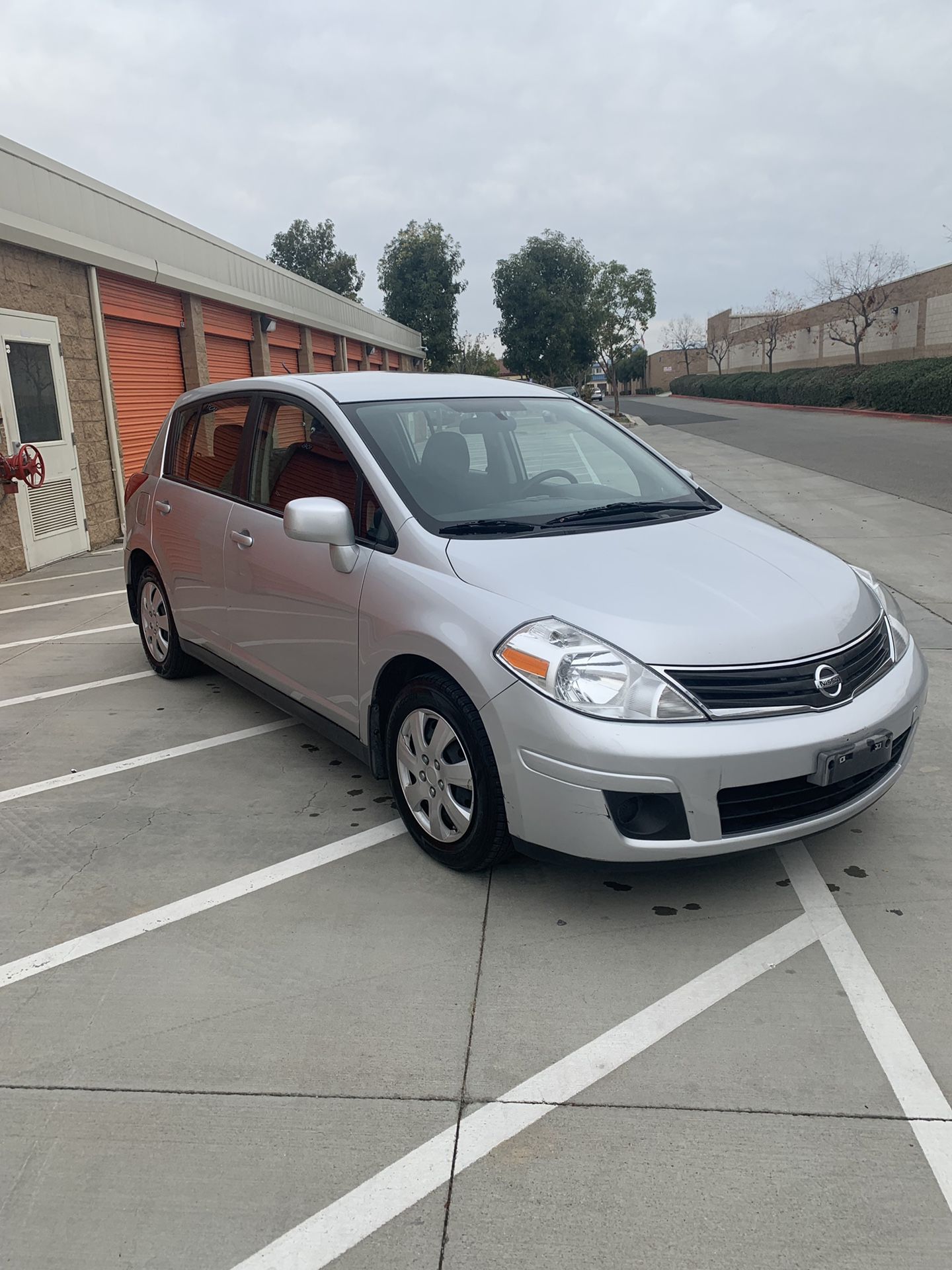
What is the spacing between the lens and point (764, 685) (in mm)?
2969

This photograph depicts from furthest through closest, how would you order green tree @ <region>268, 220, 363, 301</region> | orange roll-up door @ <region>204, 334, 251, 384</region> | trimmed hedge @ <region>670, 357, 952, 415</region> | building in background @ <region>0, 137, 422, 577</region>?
green tree @ <region>268, 220, 363, 301</region>
trimmed hedge @ <region>670, 357, 952, 415</region>
orange roll-up door @ <region>204, 334, 251, 384</region>
building in background @ <region>0, 137, 422, 577</region>

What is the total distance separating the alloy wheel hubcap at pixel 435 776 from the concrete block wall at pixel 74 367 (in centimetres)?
745

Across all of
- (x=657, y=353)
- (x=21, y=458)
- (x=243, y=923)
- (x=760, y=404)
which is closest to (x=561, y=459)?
(x=243, y=923)

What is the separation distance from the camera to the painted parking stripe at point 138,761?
4312 millimetres

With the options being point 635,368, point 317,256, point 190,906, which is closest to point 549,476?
point 190,906

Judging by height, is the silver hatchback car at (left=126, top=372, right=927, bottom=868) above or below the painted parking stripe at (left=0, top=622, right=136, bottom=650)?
above

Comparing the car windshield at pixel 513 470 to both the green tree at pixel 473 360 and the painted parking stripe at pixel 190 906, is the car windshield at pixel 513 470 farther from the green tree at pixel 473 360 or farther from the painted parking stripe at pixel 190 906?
the green tree at pixel 473 360

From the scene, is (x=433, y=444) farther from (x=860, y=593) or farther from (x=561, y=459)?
(x=860, y=593)

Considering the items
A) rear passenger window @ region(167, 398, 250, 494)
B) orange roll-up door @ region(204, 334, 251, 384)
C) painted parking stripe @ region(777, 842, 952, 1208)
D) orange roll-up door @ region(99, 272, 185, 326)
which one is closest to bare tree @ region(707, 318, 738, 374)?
orange roll-up door @ region(204, 334, 251, 384)

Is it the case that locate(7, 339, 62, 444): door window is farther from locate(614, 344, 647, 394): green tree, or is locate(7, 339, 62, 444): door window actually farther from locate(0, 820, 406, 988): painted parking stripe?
locate(614, 344, 647, 394): green tree

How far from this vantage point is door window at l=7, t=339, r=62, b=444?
32.6ft

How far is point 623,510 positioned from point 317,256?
59.1 metres

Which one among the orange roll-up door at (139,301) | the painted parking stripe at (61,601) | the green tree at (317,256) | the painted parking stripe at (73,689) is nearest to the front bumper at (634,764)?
the painted parking stripe at (73,689)

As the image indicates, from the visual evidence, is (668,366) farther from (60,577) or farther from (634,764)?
(634,764)
